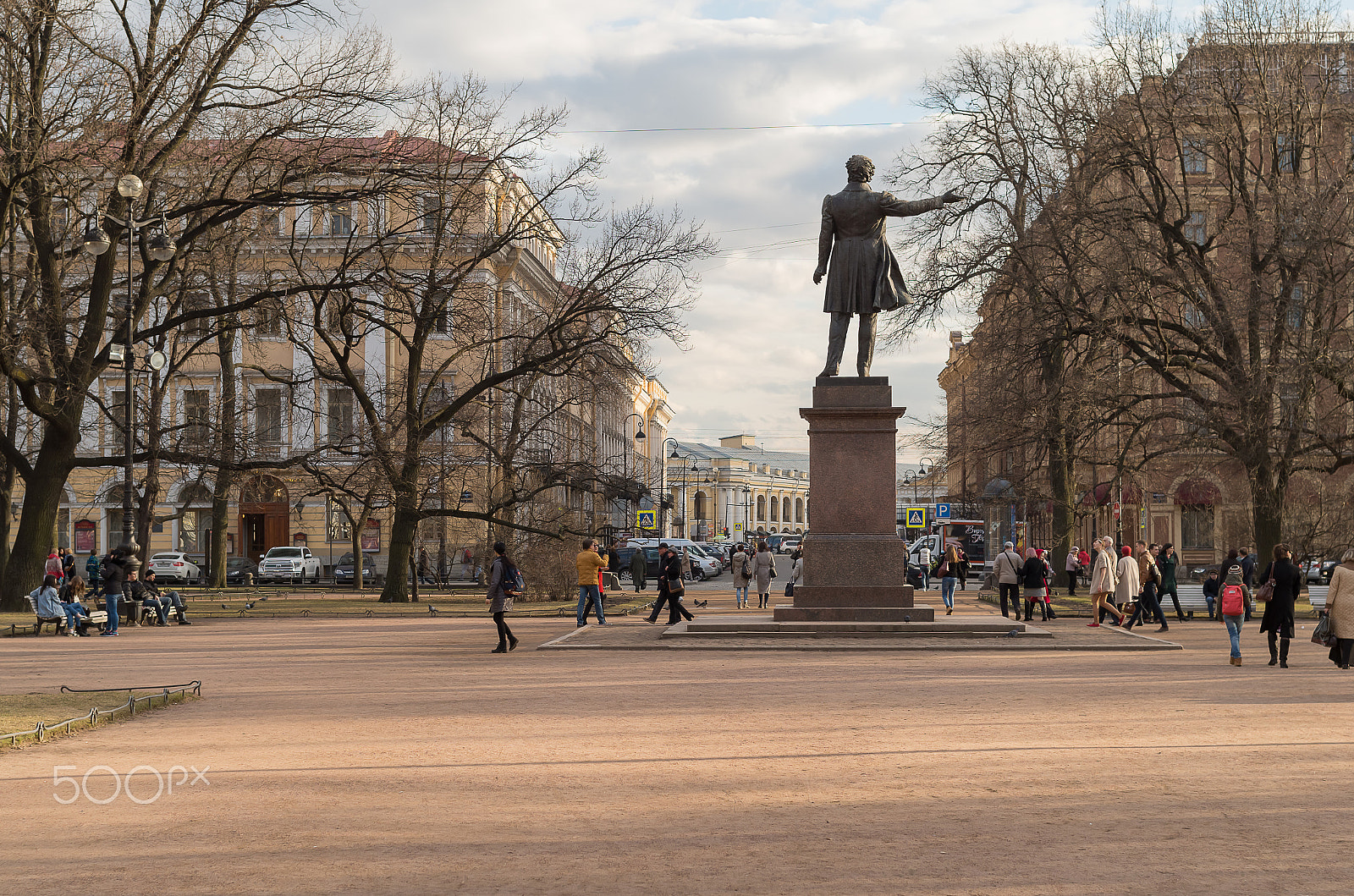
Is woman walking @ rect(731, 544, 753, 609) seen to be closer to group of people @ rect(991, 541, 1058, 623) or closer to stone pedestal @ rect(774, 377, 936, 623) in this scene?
group of people @ rect(991, 541, 1058, 623)

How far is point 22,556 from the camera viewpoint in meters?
30.8

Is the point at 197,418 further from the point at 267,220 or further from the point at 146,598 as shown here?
the point at 146,598

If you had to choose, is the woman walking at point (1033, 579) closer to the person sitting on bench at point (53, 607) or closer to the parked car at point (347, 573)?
the person sitting on bench at point (53, 607)

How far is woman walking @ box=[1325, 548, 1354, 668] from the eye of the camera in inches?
688

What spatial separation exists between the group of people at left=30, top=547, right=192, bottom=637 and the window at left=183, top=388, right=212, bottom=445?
5143 mm

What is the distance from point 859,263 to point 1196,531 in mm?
48790

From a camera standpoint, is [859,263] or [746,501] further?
[746,501]

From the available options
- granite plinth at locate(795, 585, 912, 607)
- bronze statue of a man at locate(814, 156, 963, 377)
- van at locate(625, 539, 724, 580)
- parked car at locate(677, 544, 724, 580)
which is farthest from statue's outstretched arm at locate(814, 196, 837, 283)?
parked car at locate(677, 544, 724, 580)

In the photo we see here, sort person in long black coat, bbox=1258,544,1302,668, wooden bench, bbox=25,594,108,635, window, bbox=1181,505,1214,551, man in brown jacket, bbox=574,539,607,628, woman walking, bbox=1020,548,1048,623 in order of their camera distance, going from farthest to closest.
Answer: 1. window, bbox=1181,505,1214,551
2. woman walking, bbox=1020,548,1048,623
3. wooden bench, bbox=25,594,108,635
4. man in brown jacket, bbox=574,539,607,628
5. person in long black coat, bbox=1258,544,1302,668

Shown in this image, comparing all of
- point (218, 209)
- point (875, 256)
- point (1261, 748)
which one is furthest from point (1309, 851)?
point (218, 209)

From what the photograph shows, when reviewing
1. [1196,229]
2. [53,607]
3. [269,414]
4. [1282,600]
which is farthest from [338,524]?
[1282,600]

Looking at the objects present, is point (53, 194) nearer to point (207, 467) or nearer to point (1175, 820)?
point (207, 467)

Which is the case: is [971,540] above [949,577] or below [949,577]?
above

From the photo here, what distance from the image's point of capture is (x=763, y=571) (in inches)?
1415
